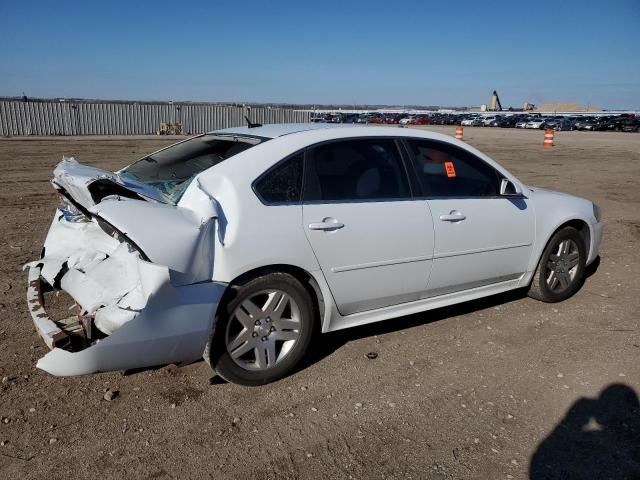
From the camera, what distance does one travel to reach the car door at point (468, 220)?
13.6 ft

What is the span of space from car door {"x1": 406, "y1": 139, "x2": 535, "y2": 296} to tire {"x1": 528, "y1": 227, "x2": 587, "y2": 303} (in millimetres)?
350

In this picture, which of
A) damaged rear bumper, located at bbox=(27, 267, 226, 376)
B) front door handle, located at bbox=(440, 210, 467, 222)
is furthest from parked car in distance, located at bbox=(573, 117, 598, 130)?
damaged rear bumper, located at bbox=(27, 267, 226, 376)

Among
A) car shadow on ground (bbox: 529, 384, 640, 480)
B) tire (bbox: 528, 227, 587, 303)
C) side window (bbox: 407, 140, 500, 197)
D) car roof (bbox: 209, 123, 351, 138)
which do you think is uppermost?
car roof (bbox: 209, 123, 351, 138)

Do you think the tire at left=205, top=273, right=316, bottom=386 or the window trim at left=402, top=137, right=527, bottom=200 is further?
the window trim at left=402, top=137, right=527, bottom=200

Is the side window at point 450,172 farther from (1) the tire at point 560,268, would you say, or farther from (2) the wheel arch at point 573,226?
(1) the tire at point 560,268

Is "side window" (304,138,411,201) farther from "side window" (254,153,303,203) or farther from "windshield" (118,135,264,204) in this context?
"windshield" (118,135,264,204)

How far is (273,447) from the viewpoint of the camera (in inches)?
117

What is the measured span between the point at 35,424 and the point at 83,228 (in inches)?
51.4

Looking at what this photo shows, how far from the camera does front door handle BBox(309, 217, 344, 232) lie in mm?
3516

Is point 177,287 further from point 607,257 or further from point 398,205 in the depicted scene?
point 607,257

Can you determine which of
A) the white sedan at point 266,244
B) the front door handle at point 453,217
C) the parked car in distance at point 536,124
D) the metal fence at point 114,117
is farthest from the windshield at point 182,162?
the parked car in distance at point 536,124

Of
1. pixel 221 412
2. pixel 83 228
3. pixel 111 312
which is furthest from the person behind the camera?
pixel 83 228

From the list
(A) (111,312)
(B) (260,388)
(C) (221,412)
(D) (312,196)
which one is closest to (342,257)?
(D) (312,196)

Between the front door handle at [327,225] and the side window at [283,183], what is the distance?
194 millimetres
